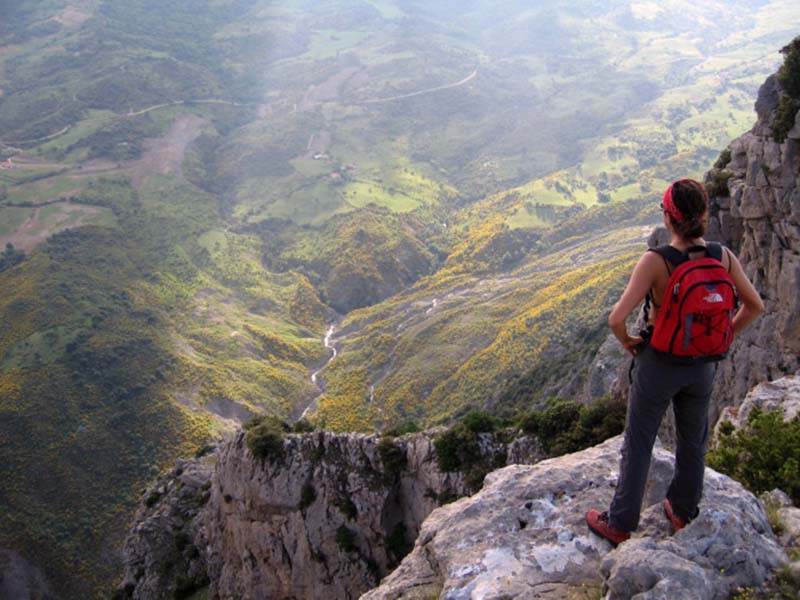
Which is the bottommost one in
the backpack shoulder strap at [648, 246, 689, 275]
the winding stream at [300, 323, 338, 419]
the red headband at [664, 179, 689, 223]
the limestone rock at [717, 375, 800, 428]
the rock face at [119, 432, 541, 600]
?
the winding stream at [300, 323, 338, 419]

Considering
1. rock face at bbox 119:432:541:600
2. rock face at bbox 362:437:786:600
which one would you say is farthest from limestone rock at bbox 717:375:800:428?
rock face at bbox 119:432:541:600

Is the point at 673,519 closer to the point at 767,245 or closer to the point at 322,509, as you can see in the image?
the point at 767,245

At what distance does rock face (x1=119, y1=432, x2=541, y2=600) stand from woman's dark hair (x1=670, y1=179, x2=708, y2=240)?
28.0 meters

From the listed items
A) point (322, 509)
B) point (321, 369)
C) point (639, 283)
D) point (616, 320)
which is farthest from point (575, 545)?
point (321, 369)

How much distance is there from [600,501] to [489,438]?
2587 cm

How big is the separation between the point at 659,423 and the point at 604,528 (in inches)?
99.8

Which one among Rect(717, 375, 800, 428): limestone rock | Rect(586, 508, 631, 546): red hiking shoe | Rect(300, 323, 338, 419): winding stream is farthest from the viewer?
Rect(300, 323, 338, 419): winding stream

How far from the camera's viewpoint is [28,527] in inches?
3270

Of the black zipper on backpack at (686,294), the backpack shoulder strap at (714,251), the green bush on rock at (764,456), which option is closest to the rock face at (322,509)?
the green bush on rock at (764,456)

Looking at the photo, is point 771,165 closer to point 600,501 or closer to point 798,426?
point 798,426

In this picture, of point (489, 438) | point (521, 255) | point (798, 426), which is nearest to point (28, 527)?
point (489, 438)

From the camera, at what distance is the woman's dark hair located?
32.0 feet

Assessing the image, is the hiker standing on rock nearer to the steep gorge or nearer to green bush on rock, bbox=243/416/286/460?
the steep gorge

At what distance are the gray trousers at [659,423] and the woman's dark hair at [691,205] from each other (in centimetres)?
215
